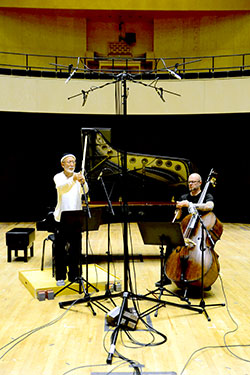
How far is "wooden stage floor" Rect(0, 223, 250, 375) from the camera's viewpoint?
2592mm

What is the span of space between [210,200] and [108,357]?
2113 millimetres

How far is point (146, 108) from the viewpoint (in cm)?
886

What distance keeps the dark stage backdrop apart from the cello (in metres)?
6.27

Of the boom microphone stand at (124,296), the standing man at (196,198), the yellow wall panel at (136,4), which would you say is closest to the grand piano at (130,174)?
the standing man at (196,198)

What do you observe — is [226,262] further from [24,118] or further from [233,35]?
[233,35]

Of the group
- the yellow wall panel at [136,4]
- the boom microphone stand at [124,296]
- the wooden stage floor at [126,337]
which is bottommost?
the wooden stage floor at [126,337]

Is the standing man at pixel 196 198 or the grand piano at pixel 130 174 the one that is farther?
the grand piano at pixel 130 174

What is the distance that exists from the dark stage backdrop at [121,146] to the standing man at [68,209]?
6.00 m

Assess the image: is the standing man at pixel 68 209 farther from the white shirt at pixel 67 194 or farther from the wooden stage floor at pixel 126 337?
the wooden stage floor at pixel 126 337

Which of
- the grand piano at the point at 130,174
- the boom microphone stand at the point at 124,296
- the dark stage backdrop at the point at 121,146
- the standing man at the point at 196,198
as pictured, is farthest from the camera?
the dark stage backdrop at the point at 121,146

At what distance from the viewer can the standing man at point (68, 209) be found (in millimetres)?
4105

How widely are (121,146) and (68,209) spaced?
6.12 m

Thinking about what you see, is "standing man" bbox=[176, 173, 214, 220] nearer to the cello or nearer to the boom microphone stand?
the cello

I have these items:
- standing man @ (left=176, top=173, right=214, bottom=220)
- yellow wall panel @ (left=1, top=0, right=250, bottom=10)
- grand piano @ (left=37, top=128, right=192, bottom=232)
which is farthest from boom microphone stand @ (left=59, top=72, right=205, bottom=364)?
yellow wall panel @ (left=1, top=0, right=250, bottom=10)
